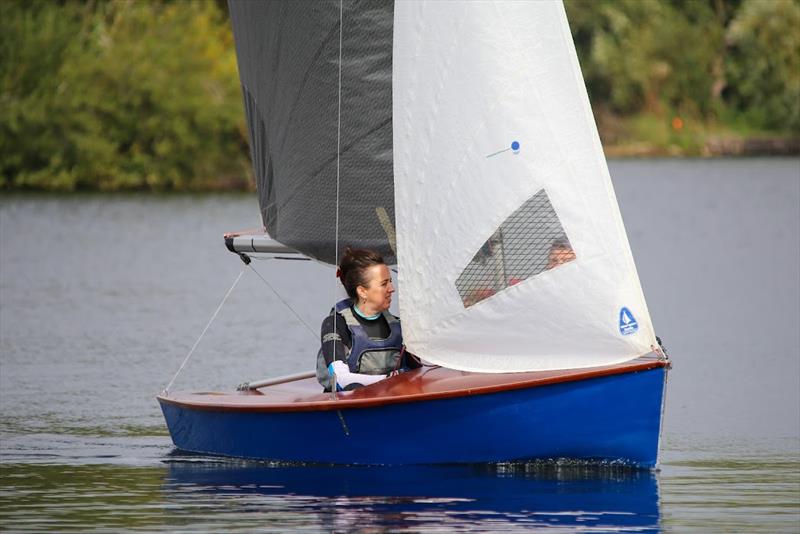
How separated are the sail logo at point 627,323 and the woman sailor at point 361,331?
4.05 ft

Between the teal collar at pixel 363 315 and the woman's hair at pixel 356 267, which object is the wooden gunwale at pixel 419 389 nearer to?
the teal collar at pixel 363 315

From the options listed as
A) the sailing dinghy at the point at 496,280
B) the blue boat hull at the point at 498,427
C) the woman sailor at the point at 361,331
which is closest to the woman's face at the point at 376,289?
the woman sailor at the point at 361,331

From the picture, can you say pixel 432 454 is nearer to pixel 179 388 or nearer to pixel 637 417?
pixel 637 417

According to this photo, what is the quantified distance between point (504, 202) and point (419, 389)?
42.1 inches

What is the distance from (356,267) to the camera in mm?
9922

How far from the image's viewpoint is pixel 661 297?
20.6 m

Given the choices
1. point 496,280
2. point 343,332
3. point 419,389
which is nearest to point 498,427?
point 419,389

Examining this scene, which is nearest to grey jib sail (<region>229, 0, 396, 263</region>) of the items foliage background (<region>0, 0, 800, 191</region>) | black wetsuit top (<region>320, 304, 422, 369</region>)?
black wetsuit top (<region>320, 304, 422, 369</region>)

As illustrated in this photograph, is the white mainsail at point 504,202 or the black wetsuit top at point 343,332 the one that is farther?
the black wetsuit top at point 343,332

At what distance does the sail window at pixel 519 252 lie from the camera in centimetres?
967

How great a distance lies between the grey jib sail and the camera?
10.8 meters

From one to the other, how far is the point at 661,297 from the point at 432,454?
11208 millimetres

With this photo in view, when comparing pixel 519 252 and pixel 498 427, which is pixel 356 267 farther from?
pixel 498 427

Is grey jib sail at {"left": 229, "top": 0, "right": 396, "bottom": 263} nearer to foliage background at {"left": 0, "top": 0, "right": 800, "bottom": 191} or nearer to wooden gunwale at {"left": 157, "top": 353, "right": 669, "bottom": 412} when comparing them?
wooden gunwale at {"left": 157, "top": 353, "right": 669, "bottom": 412}
